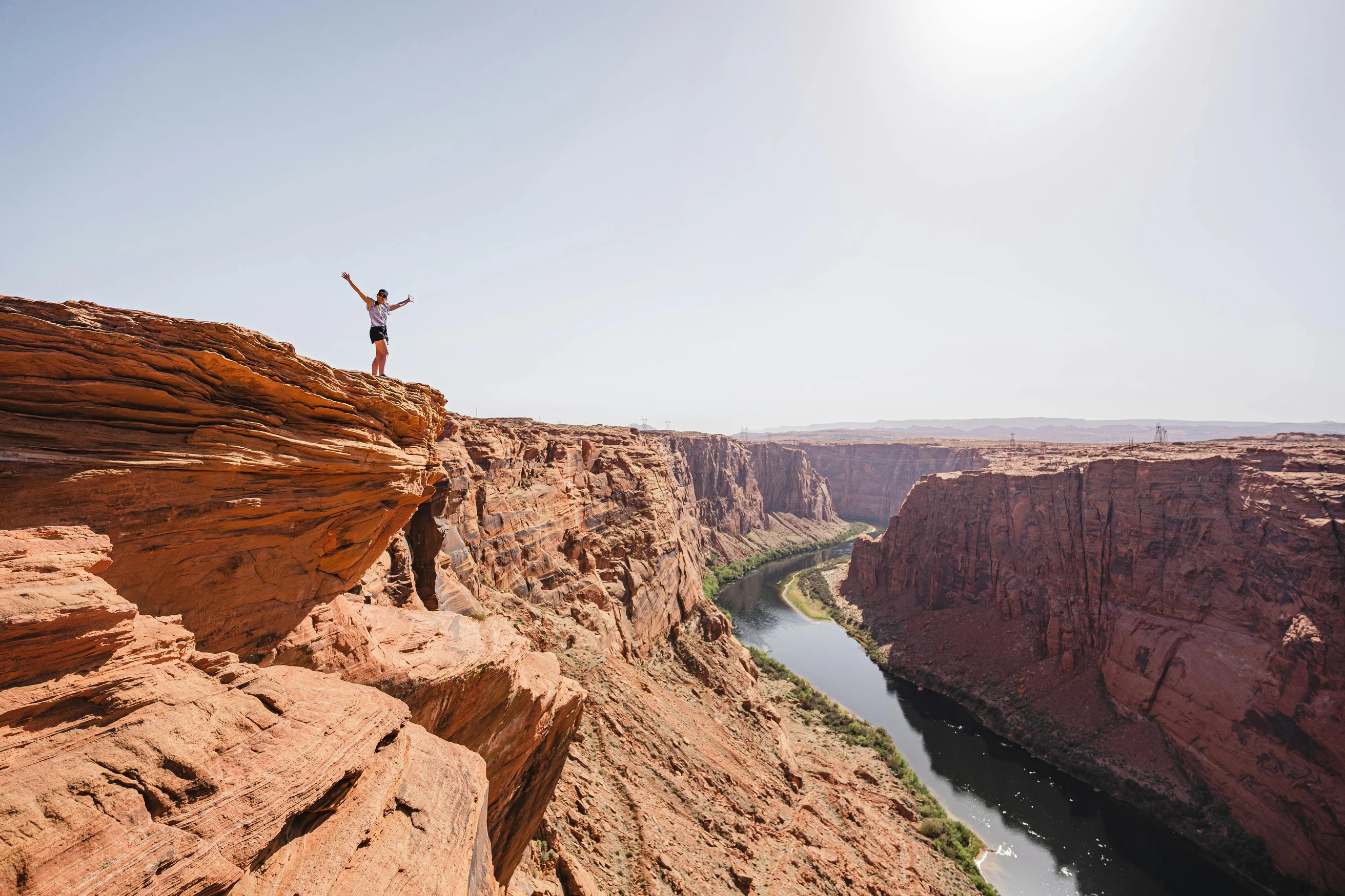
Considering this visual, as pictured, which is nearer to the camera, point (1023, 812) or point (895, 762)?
point (1023, 812)

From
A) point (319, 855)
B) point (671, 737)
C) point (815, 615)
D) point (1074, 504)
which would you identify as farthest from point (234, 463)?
point (815, 615)

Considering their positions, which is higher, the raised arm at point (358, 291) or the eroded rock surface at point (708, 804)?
the raised arm at point (358, 291)

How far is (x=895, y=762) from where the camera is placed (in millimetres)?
32812

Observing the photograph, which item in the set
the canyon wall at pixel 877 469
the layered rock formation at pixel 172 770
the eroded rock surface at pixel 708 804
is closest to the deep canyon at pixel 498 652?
the layered rock formation at pixel 172 770

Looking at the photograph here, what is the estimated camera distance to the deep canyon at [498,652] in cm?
554

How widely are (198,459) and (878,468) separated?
474ft

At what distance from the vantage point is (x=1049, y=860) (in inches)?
1104

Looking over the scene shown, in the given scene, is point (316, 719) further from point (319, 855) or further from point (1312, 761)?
point (1312, 761)

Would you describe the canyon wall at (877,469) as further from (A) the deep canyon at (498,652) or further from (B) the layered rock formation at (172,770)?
(B) the layered rock formation at (172,770)

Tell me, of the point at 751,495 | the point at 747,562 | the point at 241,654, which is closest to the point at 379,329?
the point at 241,654

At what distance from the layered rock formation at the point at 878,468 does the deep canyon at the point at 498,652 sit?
3026 inches

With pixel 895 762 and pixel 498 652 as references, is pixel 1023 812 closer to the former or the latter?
pixel 895 762

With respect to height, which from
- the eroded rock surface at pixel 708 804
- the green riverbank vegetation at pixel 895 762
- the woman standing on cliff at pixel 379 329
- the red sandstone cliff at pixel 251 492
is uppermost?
the woman standing on cliff at pixel 379 329

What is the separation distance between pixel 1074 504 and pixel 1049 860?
28195 mm
